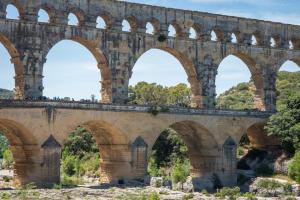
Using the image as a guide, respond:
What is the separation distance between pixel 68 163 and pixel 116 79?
21.2 metres

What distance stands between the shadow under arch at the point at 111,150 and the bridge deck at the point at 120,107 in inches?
53.7

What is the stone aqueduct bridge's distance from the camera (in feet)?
144

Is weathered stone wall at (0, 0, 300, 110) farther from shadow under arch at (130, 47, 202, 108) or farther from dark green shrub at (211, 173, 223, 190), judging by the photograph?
dark green shrub at (211, 173, 223, 190)

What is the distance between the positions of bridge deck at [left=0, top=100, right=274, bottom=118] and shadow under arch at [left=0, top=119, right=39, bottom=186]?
4.82 feet

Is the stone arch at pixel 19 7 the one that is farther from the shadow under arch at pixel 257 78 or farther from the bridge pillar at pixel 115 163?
the shadow under arch at pixel 257 78

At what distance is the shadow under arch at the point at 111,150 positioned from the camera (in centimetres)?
4747

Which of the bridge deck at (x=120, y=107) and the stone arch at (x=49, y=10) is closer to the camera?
the bridge deck at (x=120, y=107)

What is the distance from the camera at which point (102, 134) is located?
161 feet

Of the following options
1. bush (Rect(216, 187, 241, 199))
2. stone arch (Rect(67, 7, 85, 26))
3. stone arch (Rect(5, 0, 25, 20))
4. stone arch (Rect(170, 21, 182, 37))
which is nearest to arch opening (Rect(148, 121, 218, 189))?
bush (Rect(216, 187, 241, 199))

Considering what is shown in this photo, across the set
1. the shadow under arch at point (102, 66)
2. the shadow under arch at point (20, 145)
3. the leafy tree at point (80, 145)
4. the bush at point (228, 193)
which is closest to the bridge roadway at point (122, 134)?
the shadow under arch at point (20, 145)

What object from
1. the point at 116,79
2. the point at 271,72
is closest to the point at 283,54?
the point at 271,72

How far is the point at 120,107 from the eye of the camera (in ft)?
154

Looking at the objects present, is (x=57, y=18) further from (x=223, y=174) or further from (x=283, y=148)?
(x=283, y=148)

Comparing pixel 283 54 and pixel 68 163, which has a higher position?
pixel 283 54
